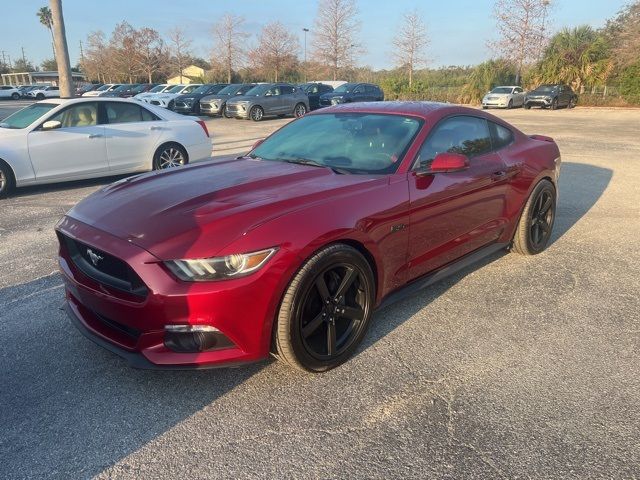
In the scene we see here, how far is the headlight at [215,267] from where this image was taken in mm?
2518

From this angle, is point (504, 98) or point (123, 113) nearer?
point (123, 113)

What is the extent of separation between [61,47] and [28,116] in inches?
297

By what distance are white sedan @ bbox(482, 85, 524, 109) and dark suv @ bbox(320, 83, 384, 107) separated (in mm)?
10077

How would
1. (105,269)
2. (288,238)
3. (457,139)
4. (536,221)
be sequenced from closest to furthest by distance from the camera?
(288,238), (105,269), (457,139), (536,221)

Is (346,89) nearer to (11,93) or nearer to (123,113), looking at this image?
(123,113)

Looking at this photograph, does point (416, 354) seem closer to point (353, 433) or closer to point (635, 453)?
point (353, 433)

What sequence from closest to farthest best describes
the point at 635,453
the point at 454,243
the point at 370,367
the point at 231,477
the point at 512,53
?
the point at 231,477 < the point at 635,453 < the point at 370,367 < the point at 454,243 < the point at 512,53

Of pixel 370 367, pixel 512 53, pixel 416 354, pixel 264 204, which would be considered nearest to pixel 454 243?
pixel 416 354

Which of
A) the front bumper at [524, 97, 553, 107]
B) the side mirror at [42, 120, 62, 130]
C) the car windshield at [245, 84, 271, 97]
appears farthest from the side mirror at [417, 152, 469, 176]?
the front bumper at [524, 97, 553, 107]

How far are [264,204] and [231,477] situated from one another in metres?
1.40

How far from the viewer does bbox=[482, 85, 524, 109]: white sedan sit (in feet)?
108

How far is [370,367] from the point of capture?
122 inches

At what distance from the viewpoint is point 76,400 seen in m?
2.75

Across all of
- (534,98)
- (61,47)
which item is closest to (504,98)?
(534,98)
